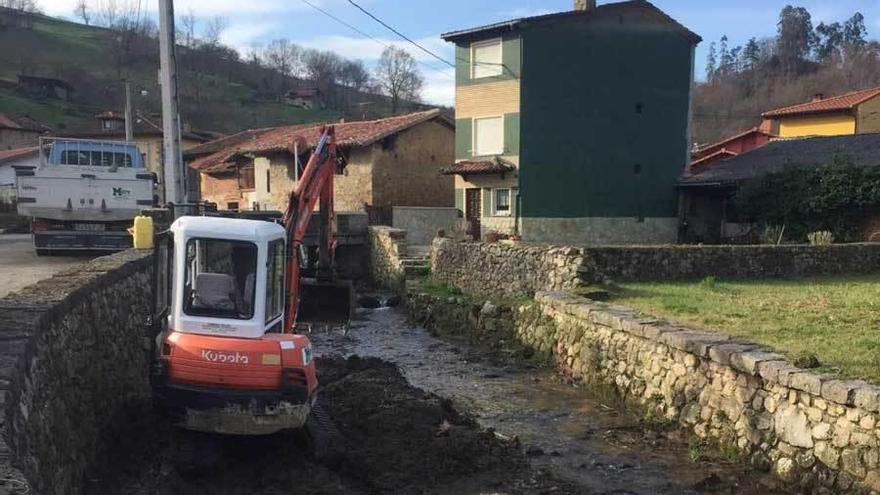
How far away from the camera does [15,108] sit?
68.9m

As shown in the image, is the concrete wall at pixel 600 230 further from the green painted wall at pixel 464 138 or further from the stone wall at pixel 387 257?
the stone wall at pixel 387 257

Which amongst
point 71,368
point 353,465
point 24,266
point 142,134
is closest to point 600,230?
point 24,266

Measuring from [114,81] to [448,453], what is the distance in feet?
289

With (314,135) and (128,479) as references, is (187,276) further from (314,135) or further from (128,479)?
(314,135)

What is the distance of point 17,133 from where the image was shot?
2302 inches

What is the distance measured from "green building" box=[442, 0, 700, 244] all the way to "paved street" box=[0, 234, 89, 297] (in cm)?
1613

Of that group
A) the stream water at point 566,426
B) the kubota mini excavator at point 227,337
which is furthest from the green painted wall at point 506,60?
the kubota mini excavator at point 227,337

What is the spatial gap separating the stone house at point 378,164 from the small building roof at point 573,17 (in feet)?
16.6

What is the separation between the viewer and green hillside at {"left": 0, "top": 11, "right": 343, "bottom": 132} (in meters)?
73.4

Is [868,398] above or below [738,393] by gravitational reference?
above

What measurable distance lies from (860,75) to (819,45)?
20.2 metres

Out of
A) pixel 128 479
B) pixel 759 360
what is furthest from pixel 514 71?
pixel 128 479

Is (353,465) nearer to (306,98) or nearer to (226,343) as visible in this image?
(226,343)

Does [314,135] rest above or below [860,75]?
below
